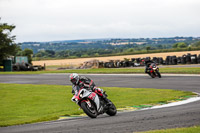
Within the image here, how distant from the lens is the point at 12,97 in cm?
2216

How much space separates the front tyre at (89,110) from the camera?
12352mm

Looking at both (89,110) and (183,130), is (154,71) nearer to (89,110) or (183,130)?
(89,110)

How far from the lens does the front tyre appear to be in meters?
12.4

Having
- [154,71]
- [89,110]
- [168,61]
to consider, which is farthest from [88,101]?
[168,61]

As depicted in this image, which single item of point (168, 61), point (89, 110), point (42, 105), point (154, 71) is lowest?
point (42, 105)

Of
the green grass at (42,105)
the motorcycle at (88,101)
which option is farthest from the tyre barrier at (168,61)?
the motorcycle at (88,101)

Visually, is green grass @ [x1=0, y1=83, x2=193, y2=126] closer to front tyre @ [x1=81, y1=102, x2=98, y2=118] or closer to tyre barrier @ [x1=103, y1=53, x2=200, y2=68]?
front tyre @ [x1=81, y1=102, x2=98, y2=118]

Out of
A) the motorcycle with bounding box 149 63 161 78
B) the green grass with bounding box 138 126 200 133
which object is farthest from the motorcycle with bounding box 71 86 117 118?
the motorcycle with bounding box 149 63 161 78

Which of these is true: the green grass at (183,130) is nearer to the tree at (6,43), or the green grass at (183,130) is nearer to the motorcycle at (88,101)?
the motorcycle at (88,101)

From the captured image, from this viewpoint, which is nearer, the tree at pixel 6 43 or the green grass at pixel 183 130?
the green grass at pixel 183 130

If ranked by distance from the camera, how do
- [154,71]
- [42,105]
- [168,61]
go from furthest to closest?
1. [168,61]
2. [154,71]
3. [42,105]

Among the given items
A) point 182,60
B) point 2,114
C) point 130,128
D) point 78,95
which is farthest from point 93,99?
point 182,60

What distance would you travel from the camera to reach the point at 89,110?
12.4 m

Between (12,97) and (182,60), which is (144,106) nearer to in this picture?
(12,97)
